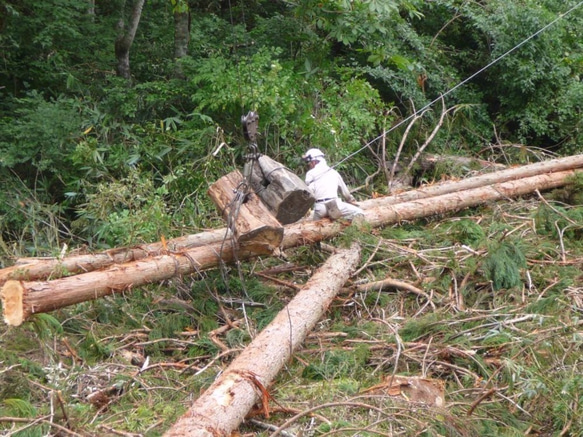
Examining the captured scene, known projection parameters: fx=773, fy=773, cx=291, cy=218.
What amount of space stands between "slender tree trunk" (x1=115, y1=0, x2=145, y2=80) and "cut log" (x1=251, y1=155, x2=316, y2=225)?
497 centimetres

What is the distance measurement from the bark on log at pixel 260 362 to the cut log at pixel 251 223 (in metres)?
0.54

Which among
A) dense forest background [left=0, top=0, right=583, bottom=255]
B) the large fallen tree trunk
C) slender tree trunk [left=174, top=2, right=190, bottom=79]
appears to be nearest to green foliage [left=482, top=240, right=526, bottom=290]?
the large fallen tree trunk

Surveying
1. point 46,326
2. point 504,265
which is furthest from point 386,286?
point 46,326

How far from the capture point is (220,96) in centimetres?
995

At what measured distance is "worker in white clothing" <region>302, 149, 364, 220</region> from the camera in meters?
7.74

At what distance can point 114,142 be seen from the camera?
1038cm

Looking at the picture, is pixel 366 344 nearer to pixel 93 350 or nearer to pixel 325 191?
pixel 325 191

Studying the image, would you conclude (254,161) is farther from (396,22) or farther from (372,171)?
(396,22)

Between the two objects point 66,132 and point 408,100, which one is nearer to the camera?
point 66,132

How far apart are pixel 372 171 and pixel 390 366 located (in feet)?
17.0

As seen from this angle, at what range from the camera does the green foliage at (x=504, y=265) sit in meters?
6.89

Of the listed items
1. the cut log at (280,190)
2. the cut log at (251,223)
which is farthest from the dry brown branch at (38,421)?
the cut log at (280,190)

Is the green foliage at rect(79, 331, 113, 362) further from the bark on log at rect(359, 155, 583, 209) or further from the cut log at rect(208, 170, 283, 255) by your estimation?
the bark on log at rect(359, 155, 583, 209)

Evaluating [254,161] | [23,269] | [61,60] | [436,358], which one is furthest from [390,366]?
[61,60]
